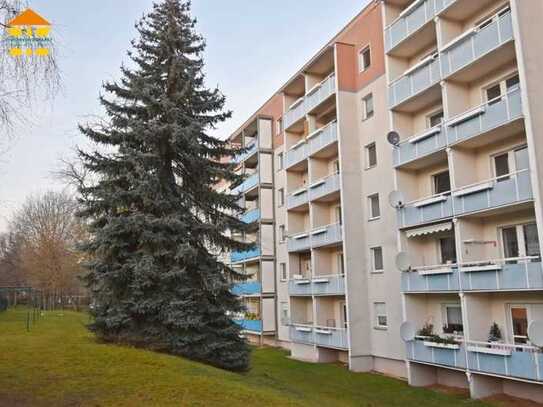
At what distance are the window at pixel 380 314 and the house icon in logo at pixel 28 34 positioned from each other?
2017 centimetres

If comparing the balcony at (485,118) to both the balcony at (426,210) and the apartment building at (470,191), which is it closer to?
the apartment building at (470,191)

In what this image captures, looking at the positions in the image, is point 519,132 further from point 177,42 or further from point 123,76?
point 123,76

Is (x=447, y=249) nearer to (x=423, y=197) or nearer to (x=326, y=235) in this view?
(x=423, y=197)

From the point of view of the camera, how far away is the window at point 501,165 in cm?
1800

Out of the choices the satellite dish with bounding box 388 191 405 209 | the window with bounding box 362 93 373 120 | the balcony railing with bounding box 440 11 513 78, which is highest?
the window with bounding box 362 93 373 120

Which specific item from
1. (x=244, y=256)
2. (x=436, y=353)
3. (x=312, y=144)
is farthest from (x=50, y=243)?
(x=436, y=353)

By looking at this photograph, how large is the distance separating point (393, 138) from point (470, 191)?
5.12 meters

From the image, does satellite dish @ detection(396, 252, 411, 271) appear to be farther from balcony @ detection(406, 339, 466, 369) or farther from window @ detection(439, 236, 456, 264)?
balcony @ detection(406, 339, 466, 369)

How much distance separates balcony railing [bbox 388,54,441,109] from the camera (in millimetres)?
19844

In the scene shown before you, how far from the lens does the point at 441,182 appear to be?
21297mm

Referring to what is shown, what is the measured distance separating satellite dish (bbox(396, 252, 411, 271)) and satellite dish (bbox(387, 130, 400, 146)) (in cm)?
495

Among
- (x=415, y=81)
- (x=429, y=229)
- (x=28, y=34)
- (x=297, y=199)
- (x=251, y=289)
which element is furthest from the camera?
(x=251, y=289)

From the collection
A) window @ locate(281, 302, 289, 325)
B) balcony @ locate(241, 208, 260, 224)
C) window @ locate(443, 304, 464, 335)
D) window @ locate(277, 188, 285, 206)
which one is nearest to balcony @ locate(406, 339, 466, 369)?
window @ locate(443, 304, 464, 335)

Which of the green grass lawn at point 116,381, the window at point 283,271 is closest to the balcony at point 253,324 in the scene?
the window at point 283,271
